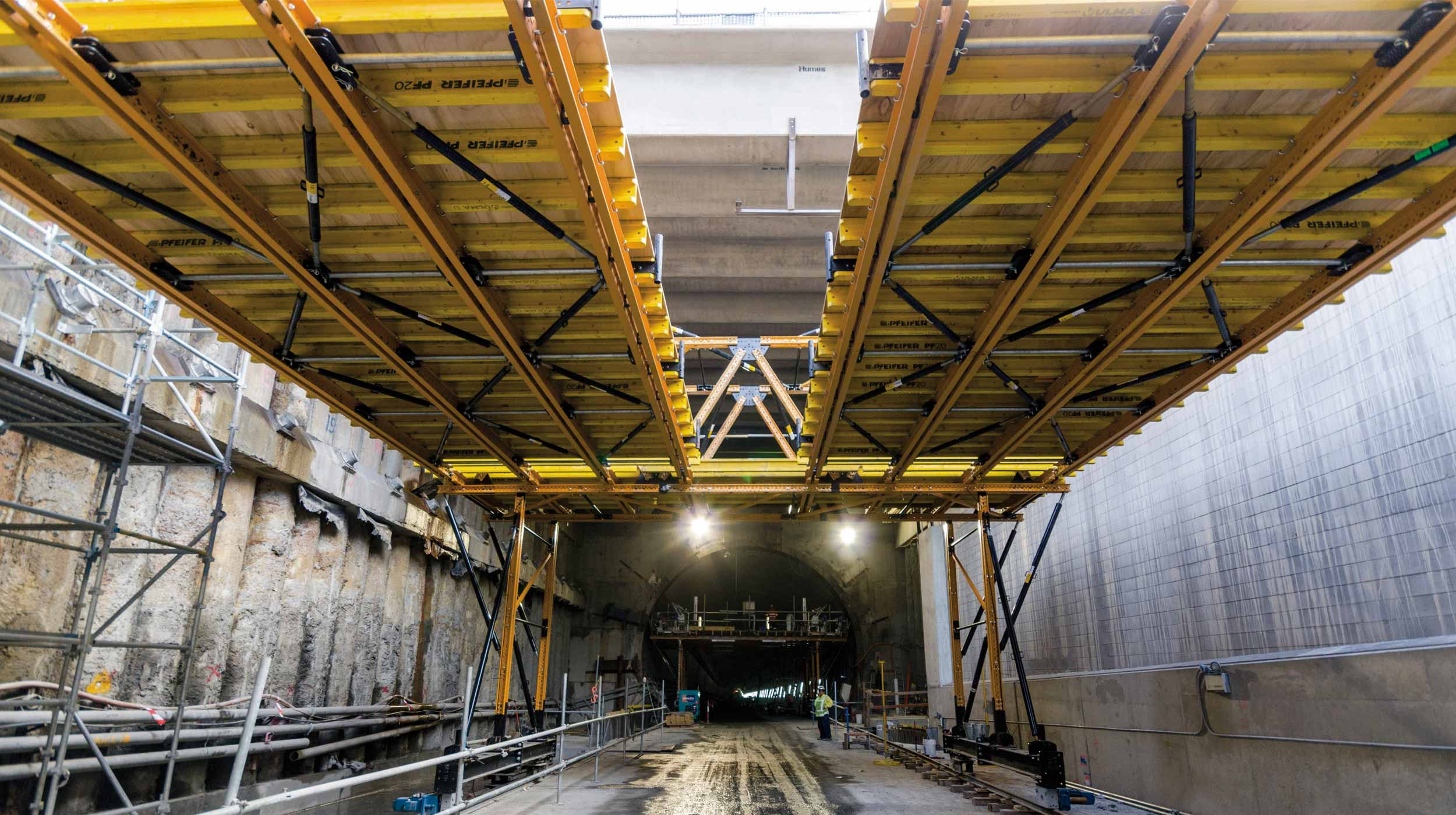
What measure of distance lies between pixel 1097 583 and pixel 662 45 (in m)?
12.2

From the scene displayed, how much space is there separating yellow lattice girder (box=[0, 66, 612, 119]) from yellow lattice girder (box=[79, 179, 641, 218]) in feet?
3.32

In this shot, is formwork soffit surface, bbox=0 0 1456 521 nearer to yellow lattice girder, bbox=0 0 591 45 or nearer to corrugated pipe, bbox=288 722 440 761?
yellow lattice girder, bbox=0 0 591 45

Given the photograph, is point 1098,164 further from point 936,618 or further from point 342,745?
point 936,618

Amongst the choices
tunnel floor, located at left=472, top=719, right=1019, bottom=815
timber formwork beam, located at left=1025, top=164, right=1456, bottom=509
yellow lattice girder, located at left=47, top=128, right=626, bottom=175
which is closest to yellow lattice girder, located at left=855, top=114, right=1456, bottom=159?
timber formwork beam, located at left=1025, top=164, right=1456, bottom=509

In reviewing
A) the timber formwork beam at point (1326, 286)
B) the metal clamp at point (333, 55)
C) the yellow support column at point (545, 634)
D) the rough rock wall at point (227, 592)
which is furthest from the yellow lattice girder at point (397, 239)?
the yellow support column at point (545, 634)

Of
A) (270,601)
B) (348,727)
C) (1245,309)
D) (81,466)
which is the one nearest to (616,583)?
(348,727)

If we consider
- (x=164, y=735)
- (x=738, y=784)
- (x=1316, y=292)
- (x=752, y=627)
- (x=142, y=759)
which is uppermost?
(x=1316, y=292)

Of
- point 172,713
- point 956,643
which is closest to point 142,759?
point 172,713

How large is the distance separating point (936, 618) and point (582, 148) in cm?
2015

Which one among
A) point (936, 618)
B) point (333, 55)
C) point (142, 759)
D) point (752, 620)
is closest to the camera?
point (333, 55)

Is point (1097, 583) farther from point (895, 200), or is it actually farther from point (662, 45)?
point (662, 45)

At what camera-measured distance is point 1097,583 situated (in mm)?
13742

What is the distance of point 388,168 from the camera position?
593cm

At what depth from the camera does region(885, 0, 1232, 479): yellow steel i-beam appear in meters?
4.77
